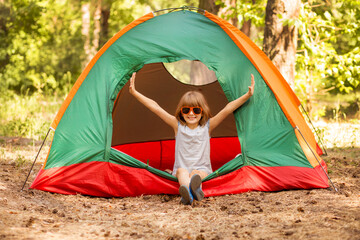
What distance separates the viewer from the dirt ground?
2.95 metres

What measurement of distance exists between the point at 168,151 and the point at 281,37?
7.67ft

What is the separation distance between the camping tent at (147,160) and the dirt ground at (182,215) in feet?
0.45

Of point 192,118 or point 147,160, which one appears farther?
point 192,118

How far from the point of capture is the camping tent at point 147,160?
13.4 feet

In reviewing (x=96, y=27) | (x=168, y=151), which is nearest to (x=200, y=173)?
(x=168, y=151)

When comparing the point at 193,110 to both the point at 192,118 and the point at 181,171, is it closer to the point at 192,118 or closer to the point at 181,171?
the point at 192,118

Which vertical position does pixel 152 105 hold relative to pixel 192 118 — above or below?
above

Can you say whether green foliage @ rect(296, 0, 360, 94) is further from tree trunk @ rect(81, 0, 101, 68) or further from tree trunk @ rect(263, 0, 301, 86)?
tree trunk @ rect(81, 0, 101, 68)

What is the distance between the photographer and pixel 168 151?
19.7 feet

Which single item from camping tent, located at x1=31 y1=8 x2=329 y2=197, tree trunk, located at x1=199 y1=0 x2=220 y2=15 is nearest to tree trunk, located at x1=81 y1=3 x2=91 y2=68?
tree trunk, located at x1=199 y1=0 x2=220 y2=15

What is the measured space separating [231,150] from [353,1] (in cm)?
425

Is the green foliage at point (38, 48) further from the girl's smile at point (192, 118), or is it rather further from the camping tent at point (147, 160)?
the girl's smile at point (192, 118)

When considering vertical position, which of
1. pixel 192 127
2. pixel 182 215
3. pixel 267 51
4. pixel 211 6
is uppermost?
pixel 211 6

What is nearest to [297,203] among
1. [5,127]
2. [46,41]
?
[5,127]
